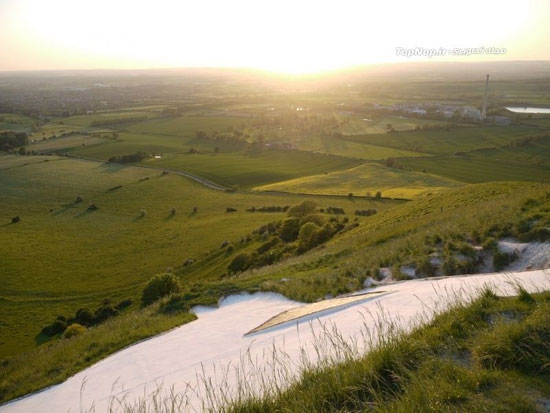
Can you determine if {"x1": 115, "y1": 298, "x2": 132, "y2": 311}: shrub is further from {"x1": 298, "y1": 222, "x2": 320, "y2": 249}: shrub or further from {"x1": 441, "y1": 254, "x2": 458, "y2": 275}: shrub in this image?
{"x1": 441, "y1": 254, "x2": 458, "y2": 275}: shrub

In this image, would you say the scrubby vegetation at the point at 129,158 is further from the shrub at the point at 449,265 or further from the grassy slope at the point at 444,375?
the grassy slope at the point at 444,375

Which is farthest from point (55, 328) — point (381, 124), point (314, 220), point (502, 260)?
point (381, 124)

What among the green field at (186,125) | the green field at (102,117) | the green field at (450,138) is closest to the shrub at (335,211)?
the green field at (450,138)

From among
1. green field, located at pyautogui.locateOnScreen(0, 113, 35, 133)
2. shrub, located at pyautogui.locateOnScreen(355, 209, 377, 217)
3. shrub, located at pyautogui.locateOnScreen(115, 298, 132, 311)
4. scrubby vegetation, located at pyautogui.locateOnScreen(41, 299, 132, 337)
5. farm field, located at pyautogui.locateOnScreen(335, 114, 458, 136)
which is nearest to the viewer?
scrubby vegetation, located at pyautogui.locateOnScreen(41, 299, 132, 337)

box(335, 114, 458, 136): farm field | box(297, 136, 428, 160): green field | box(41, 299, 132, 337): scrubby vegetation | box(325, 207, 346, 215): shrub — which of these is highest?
box(335, 114, 458, 136): farm field

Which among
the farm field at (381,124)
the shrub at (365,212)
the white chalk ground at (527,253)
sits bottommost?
the shrub at (365,212)

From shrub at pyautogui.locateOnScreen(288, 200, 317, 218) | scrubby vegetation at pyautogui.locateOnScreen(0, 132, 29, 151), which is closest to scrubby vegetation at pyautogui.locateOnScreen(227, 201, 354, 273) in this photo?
shrub at pyautogui.locateOnScreen(288, 200, 317, 218)

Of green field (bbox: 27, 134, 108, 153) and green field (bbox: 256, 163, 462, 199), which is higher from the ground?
green field (bbox: 27, 134, 108, 153)

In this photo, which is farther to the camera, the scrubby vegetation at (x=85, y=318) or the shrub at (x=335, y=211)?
the shrub at (x=335, y=211)
